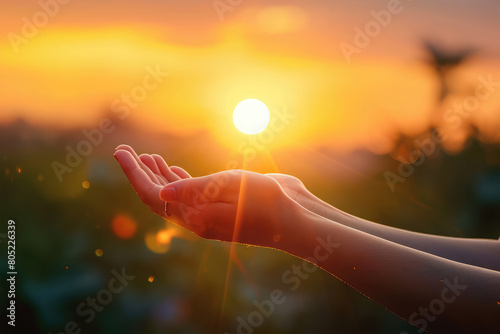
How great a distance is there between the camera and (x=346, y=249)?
1472 millimetres

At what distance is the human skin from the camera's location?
1.37 m

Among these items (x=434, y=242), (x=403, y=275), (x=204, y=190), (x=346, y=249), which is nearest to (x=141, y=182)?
(x=204, y=190)

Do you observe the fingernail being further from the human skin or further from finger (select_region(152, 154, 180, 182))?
finger (select_region(152, 154, 180, 182))

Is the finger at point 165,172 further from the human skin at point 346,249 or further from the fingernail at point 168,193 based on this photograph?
the fingernail at point 168,193

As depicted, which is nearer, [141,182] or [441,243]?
[141,182]

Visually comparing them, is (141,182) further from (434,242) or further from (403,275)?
(434,242)

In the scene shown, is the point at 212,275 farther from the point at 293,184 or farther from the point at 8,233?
the point at 8,233

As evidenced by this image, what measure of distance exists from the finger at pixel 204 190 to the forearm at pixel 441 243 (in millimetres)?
622

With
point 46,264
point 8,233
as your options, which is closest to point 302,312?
point 46,264

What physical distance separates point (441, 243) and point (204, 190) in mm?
1062

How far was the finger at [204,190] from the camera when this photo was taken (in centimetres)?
140

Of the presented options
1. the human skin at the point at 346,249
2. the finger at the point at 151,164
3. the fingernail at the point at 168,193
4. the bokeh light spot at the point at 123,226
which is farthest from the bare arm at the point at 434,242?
the bokeh light spot at the point at 123,226

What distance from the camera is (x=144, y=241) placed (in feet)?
7.68

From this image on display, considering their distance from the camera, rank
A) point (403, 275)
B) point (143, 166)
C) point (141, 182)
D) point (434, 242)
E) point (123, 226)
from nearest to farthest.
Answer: point (403, 275)
point (141, 182)
point (143, 166)
point (434, 242)
point (123, 226)
